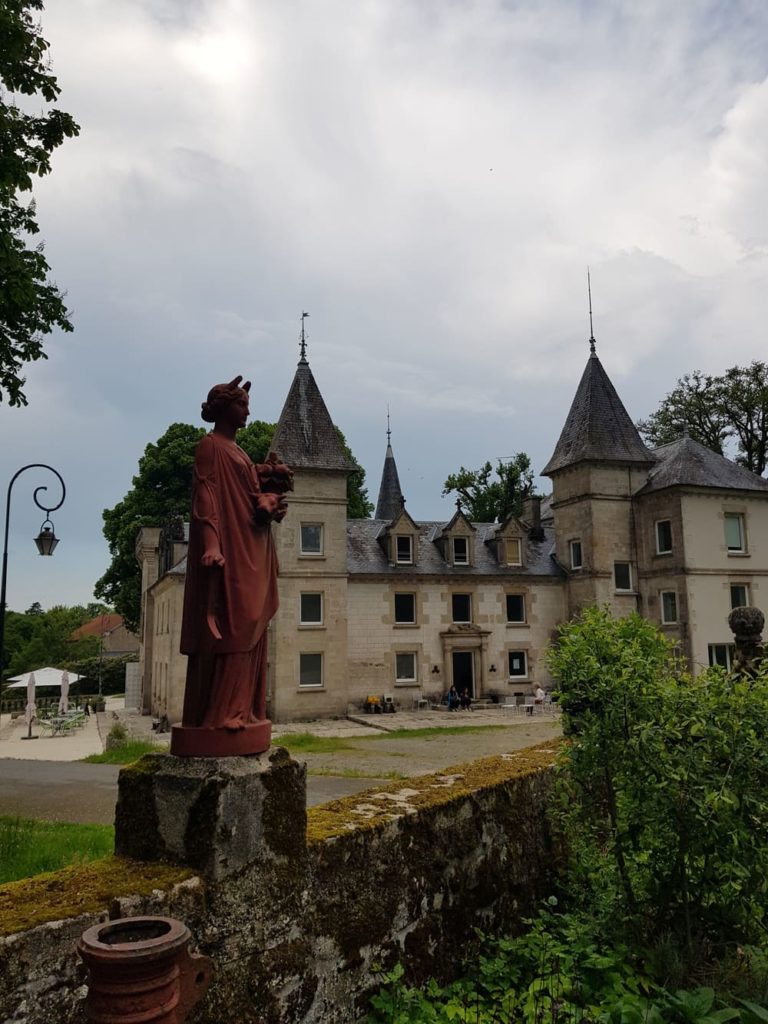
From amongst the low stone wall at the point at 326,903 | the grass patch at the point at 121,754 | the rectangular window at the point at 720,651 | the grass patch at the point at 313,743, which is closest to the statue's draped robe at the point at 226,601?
the low stone wall at the point at 326,903

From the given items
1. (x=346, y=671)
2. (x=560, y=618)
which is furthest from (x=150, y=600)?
(x=560, y=618)

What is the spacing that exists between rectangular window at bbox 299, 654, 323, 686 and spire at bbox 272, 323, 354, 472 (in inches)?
303

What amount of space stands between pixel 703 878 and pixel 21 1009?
3957 mm

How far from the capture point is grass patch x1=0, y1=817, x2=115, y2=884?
6789 mm

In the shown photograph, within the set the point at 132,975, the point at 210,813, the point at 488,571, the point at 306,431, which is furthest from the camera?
the point at 488,571

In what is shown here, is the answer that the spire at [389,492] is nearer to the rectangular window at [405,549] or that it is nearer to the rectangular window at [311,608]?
the rectangular window at [405,549]

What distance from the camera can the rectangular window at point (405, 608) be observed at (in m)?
32.6

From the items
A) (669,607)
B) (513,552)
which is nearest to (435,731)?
(513,552)

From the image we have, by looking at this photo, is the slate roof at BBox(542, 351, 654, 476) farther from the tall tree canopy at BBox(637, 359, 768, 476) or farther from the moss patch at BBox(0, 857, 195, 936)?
the moss patch at BBox(0, 857, 195, 936)

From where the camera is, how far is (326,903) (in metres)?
4.09

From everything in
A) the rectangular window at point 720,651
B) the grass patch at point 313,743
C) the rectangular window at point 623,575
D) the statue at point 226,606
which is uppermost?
the rectangular window at point 623,575

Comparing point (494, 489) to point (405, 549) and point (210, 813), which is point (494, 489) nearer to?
point (405, 549)

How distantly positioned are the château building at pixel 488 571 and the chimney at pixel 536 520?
1677mm

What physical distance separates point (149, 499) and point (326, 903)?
146 feet
